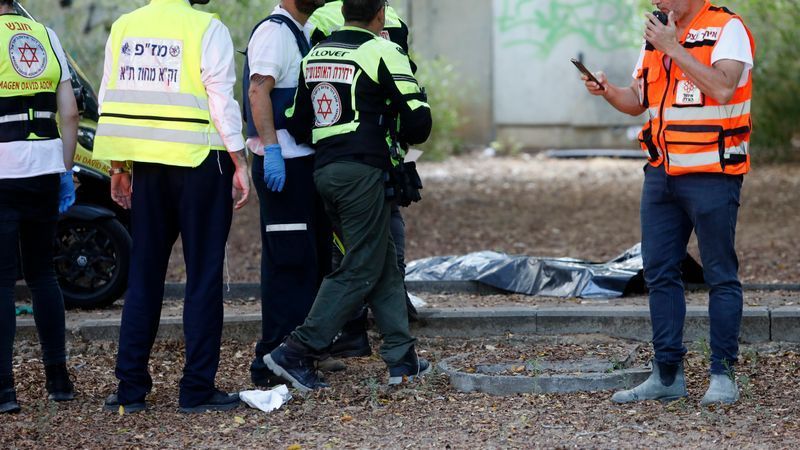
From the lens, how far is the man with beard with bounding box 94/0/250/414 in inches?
196

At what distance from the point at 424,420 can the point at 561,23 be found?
14258 mm

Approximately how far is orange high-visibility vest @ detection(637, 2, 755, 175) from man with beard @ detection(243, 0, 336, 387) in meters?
1.62

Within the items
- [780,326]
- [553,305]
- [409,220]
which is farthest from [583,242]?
[780,326]

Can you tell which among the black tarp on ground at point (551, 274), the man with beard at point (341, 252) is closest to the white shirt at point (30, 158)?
the man with beard at point (341, 252)

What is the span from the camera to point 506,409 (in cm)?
516

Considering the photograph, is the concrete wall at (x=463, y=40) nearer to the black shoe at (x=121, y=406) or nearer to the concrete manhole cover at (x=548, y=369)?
the concrete manhole cover at (x=548, y=369)

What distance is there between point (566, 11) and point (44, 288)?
1423 cm

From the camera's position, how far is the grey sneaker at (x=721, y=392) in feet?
16.6

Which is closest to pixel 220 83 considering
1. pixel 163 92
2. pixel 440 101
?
pixel 163 92

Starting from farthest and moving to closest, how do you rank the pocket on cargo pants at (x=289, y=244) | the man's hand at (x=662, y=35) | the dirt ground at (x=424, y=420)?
1. the pocket on cargo pants at (x=289, y=244)
2. the man's hand at (x=662, y=35)
3. the dirt ground at (x=424, y=420)

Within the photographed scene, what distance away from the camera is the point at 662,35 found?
190 inches

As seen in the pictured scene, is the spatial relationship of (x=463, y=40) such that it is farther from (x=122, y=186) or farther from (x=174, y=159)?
(x=174, y=159)

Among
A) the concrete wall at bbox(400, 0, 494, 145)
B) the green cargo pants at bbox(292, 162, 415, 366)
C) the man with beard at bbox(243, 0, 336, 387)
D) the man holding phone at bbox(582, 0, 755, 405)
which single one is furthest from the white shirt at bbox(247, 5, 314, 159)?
the concrete wall at bbox(400, 0, 494, 145)

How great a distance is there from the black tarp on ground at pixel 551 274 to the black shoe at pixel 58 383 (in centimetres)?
300
